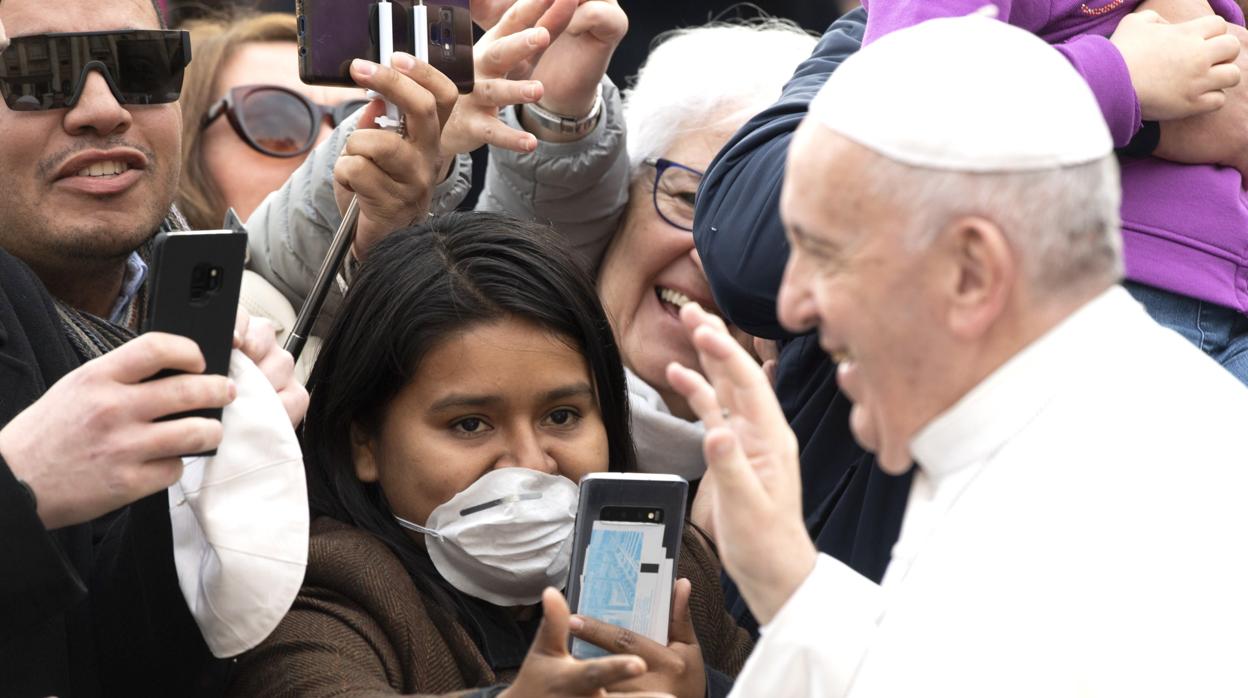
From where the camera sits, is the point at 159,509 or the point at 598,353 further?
the point at 598,353

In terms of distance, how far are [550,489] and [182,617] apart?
2.16 feet

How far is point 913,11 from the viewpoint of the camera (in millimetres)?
2377

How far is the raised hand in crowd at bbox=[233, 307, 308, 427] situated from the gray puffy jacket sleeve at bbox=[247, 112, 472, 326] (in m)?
1.18

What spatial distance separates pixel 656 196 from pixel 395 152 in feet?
3.51

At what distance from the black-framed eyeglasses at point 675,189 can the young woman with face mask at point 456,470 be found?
89cm

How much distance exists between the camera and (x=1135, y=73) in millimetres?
2455

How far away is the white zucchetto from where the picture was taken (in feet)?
5.26

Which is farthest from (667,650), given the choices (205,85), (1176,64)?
(205,85)

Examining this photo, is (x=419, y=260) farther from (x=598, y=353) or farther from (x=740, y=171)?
(x=740, y=171)

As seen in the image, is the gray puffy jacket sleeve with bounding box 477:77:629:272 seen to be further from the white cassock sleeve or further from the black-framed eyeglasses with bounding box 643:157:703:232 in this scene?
the white cassock sleeve

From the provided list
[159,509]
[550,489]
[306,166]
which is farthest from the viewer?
[306,166]

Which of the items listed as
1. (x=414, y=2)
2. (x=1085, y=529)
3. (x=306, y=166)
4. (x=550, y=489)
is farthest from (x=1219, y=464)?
(x=306, y=166)

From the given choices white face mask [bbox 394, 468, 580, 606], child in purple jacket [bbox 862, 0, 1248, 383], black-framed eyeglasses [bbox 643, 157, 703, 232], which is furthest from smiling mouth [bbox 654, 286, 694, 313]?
child in purple jacket [bbox 862, 0, 1248, 383]

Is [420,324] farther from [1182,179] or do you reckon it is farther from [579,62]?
[1182,179]
